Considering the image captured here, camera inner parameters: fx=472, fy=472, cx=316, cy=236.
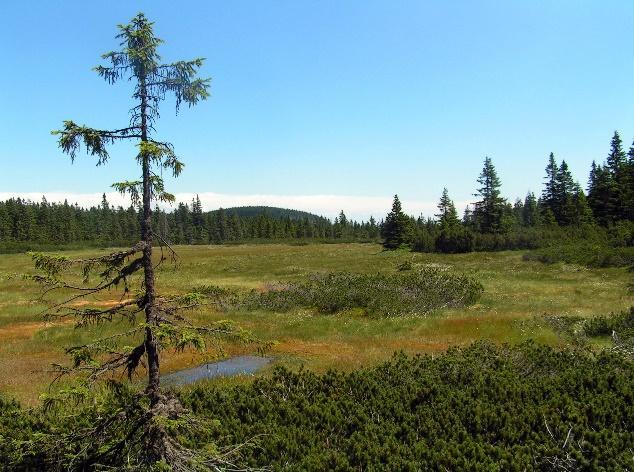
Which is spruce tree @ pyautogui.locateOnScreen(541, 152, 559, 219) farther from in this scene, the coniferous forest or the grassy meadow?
the grassy meadow

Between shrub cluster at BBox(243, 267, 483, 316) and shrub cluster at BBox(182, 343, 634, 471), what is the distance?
17621 mm

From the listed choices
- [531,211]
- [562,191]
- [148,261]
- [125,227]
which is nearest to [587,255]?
[562,191]

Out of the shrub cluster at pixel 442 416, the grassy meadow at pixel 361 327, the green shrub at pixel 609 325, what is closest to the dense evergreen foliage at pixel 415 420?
the shrub cluster at pixel 442 416

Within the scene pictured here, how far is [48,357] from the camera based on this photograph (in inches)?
901

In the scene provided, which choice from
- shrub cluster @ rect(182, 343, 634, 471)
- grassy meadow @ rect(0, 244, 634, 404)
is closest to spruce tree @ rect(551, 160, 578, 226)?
grassy meadow @ rect(0, 244, 634, 404)

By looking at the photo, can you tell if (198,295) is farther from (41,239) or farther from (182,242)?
(182,242)

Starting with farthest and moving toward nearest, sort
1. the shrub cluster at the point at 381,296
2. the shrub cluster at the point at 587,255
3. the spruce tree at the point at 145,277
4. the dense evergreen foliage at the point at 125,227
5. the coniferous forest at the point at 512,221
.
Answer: the dense evergreen foliage at the point at 125,227, the coniferous forest at the point at 512,221, the shrub cluster at the point at 587,255, the shrub cluster at the point at 381,296, the spruce tree at the point at 145,277

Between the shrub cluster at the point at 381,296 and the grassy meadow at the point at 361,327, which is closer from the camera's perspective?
the grassy meadow at the point at 361,327

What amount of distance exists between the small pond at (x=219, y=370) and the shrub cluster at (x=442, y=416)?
5463 millimetres

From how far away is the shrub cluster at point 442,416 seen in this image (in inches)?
353

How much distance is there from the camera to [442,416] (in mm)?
11125

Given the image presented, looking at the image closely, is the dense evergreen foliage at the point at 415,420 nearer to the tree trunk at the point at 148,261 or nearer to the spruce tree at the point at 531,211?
the tree trunk at the point at 148,261

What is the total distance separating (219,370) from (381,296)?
1627 centimetres

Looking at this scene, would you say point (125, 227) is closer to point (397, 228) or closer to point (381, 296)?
point (397, 228)
